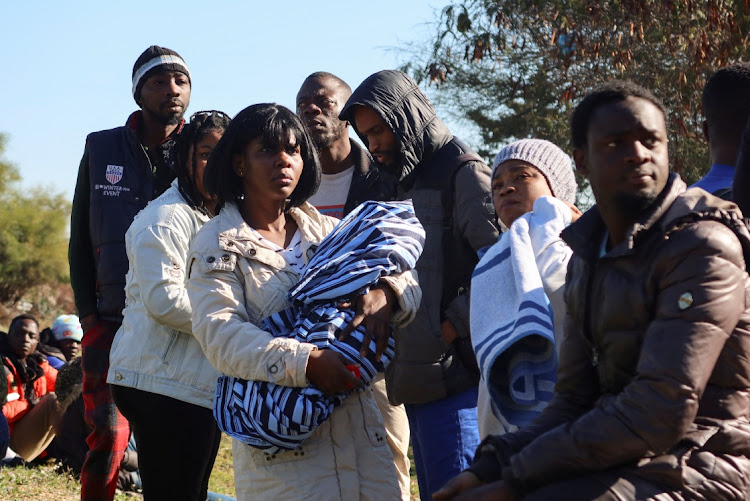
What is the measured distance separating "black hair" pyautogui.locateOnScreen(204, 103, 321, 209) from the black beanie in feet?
5.87

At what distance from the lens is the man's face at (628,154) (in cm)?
238

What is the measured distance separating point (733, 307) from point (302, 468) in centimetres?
155

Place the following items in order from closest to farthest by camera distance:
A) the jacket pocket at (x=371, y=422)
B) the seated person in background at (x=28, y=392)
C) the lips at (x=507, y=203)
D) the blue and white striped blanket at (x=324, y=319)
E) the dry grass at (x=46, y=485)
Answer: the blue and white striped blanket at (x=324, y=319), the jacket pocket at (x=371, y=422), the lips at (x=507, y=203), the dry grass at (x=46, y=485), the seated person in background at (x=28, y=392)

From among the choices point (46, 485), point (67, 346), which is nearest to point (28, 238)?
point (67, 346)

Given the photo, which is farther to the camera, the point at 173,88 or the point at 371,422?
the point at 173,88

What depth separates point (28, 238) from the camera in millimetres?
44750

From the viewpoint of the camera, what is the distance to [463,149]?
4.20 m

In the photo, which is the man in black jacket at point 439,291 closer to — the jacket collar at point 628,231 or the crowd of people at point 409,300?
the crowd of people at point 409,300

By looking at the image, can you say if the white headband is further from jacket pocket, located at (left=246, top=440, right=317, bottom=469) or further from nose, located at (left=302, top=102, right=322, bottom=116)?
jacket pocket, located at (left=246, top=440, right=317, bottom=469)

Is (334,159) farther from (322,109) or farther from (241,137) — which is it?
(241,137)

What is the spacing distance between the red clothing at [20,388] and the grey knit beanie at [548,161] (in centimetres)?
580

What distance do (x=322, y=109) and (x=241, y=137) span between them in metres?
1.88

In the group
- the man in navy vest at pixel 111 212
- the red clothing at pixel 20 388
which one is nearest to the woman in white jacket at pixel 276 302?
the man in navy vest at pixel 111 212

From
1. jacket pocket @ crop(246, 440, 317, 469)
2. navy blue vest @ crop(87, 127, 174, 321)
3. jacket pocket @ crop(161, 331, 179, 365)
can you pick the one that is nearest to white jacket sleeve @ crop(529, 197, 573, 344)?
jacket pocket @ crop(246, 440, 317, 469)
